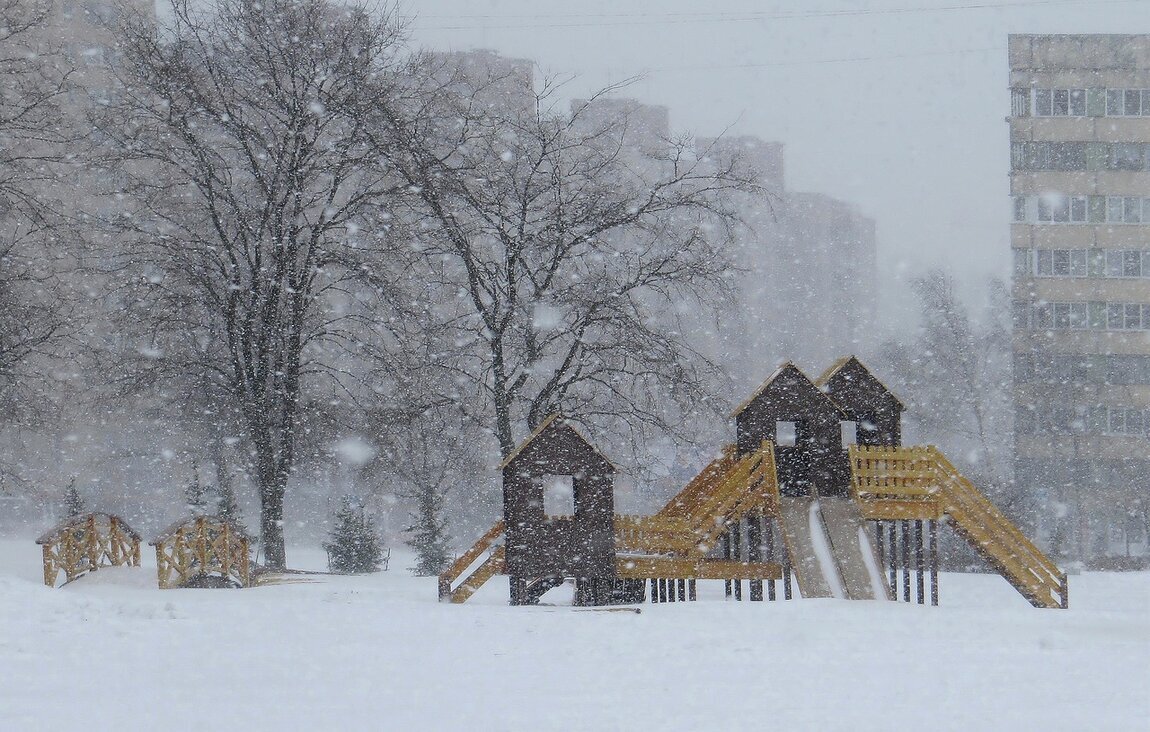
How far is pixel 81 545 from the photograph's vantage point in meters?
18.8

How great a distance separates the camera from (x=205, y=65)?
2350 centimetres

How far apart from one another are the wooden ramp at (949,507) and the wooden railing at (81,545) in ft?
40.8

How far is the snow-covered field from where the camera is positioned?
8.67 m

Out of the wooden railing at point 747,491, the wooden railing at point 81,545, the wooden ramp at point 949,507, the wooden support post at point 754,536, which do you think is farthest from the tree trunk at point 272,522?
the wooden ramp at point 949,507

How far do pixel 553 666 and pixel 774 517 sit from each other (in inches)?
365

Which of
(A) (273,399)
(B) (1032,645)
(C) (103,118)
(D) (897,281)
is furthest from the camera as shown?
(D) (897,281)

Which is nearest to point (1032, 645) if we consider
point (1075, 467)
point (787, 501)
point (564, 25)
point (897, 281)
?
point (787, 501)

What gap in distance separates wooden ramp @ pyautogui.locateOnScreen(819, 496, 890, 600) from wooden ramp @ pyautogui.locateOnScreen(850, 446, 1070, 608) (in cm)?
41

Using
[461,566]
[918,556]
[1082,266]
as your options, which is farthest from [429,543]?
[1082,266]

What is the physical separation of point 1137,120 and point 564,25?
13529 cm

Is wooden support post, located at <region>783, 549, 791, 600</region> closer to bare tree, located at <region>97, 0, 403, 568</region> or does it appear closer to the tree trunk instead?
bare tree, located at <region>97, 0, 403, 568</region>

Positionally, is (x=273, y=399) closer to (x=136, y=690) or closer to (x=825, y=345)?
(x=136, y=690)

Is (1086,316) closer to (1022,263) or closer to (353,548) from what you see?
(1022,263)

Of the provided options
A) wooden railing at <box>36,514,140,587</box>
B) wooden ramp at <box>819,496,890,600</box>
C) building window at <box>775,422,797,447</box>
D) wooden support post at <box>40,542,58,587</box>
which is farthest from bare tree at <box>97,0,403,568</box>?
wooden ramp at <box>819,496,890,600</box>
